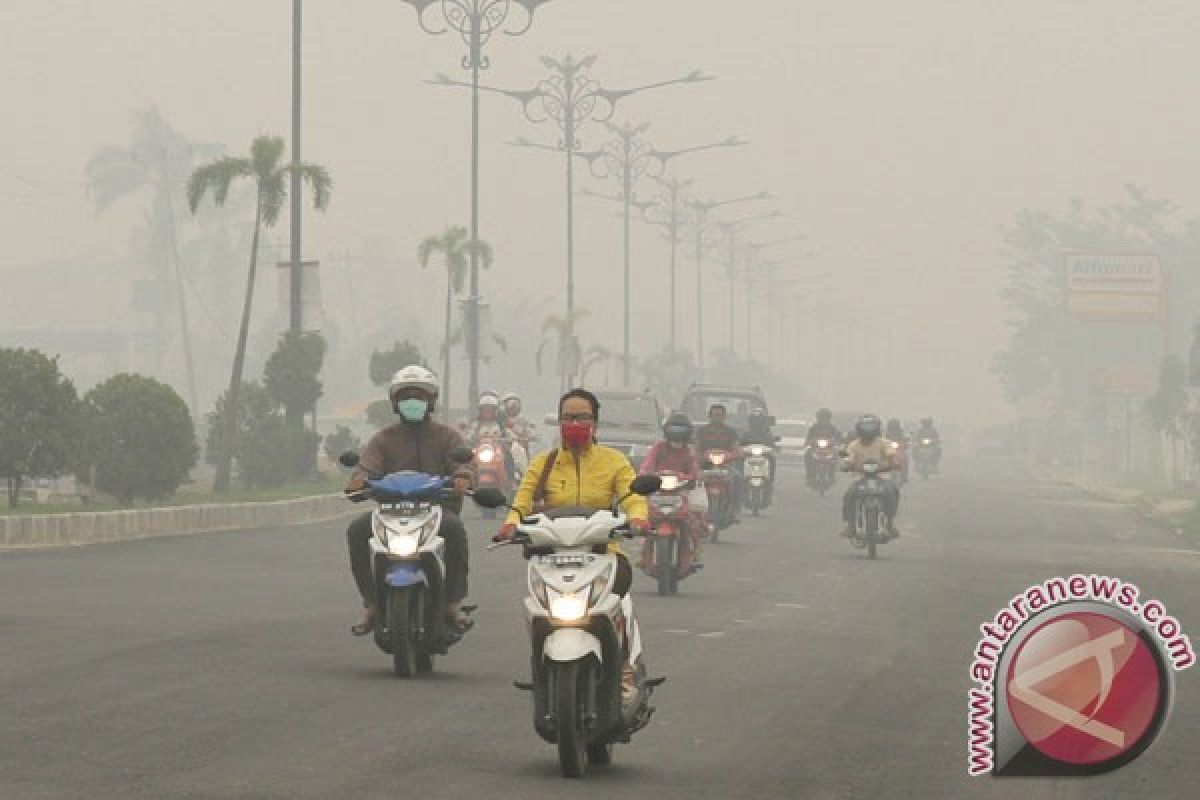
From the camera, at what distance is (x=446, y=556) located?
1667cm

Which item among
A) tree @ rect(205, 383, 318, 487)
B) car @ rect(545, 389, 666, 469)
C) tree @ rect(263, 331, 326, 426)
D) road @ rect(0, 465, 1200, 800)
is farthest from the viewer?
car @ rect(545, 389, 666, 469)

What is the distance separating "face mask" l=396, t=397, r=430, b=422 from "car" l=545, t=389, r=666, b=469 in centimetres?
3004

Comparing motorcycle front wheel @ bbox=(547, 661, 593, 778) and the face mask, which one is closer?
motorcycle front wheel @ bbox=(547, 661, 593, 778)

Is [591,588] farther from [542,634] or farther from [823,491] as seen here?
[823,491]

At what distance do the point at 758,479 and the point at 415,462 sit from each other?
2865 centimetres

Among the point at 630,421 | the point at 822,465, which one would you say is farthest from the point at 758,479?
the point at 822,465

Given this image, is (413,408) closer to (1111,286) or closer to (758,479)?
(758,479)

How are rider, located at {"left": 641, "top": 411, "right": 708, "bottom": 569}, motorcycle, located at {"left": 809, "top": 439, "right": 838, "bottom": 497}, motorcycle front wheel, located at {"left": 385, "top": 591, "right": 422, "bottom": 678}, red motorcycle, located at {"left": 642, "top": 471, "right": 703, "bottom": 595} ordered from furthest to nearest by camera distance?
1. motorcycle, located at {"left": 809, "top": 439, "right": 838, "bottom": 497}
2. rider, located at {"left": 641, "top": 411, "right": 708, "bottom": 569}
3. red motorcycle, located at {"left": 642, "top": 471, "right": 703, "bottom": 595}
4. motorcycle front wheel, located at {"left": 385, "top": 591, "right": 422, "bottom": 678}

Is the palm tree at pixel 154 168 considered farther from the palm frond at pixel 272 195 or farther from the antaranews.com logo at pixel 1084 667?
the antaranews.com logo at pixel 1084 667

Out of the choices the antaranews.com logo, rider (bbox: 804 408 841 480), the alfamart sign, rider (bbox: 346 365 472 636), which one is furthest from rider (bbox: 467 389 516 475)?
the alfamart sign

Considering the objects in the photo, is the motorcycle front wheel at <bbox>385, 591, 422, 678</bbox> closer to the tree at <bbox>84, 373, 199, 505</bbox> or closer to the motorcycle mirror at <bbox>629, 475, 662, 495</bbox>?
the motorcycle mirror at <bbox>629, 475, 662, 495</bbox>

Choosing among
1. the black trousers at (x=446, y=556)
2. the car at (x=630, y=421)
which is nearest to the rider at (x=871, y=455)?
the car at (x=630, y=421)

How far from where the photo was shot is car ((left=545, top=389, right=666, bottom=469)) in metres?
47.6

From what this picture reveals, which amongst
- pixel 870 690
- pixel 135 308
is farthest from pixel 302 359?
pixel 135 308
